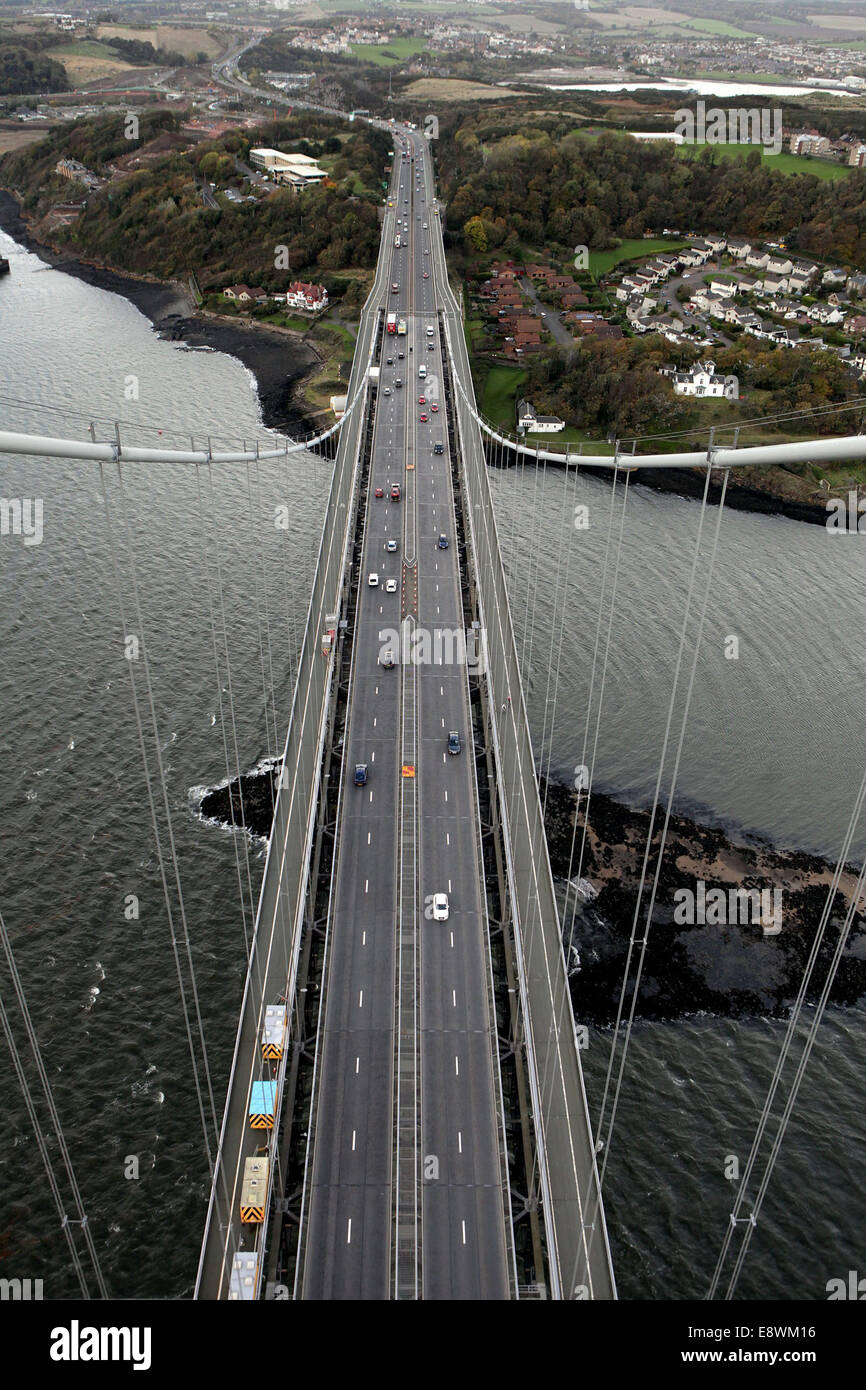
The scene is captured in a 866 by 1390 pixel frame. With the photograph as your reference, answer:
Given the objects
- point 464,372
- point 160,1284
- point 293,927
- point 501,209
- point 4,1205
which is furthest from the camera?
point 501,209

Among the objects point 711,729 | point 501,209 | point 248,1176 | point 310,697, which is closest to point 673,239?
point 501,209

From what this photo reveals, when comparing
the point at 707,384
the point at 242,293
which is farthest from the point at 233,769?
the point at 242,293

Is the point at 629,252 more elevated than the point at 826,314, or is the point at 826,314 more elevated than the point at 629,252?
the point at 629,252

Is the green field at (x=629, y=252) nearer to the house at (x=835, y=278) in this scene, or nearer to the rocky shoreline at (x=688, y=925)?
the house at (x=835, y=278)

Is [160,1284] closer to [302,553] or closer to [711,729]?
[711,729]

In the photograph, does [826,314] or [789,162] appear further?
[789,162]

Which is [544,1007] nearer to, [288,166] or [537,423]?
[537,423]

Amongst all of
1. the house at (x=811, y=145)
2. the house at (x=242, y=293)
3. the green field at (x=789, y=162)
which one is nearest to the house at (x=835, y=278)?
the green field at (x=789, y=162)
